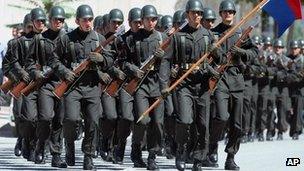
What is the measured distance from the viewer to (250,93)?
79.0 feet

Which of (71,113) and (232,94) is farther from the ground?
(232,94)

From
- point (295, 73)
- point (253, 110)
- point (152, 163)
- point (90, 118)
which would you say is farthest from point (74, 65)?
point (295, 73)

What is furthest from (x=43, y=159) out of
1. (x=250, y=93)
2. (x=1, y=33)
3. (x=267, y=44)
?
(x=1, y=33)

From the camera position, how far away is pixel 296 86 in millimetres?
27125

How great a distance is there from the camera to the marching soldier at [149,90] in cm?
1716

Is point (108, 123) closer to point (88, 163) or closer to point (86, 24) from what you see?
point (88, 163)

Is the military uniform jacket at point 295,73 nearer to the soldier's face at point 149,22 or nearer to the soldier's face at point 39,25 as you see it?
the soldier's face at point 39,25

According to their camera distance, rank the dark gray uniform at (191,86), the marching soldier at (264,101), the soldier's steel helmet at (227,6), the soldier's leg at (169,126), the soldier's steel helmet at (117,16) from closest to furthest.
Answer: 1. the dark gray uniform at (191,86)
2. the soldier's steel helmet at (227,6)
3. the soldier's steel helmet at (117,16)
4. the soldier's leg at (169,126)
5. the marching soldier at (264,101)

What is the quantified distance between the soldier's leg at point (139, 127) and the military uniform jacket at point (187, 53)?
93 centimetres


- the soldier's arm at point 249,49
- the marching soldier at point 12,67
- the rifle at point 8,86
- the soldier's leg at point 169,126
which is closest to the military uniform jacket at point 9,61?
the marching soldier at point 12,67

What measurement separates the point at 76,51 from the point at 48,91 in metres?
1.06

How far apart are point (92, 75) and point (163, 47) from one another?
3.22 feet

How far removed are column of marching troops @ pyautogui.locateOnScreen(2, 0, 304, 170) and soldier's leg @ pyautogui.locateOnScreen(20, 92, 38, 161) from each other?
0.01 metres

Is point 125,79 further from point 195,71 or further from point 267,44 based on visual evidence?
point 267,44
